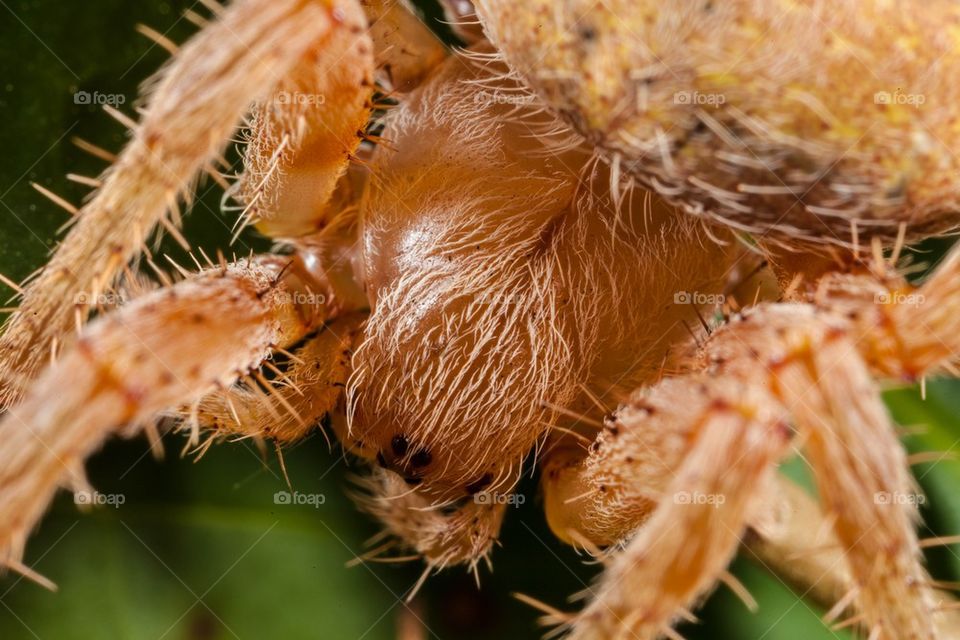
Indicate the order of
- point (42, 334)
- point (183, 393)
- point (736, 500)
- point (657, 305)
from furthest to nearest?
point (657, 305) → point (42, 334) → point (183, 393) → point (736, 500)

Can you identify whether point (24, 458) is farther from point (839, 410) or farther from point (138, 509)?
point (839, 410)

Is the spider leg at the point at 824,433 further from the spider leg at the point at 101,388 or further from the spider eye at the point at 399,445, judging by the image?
the spider leg at the point at 101,388

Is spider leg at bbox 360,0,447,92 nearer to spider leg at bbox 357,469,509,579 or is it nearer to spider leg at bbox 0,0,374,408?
spider leg at bbox 0,0,374,408

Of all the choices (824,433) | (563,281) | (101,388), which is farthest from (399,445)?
(824,433)

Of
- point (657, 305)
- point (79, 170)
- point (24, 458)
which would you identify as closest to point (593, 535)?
point (657, 305)

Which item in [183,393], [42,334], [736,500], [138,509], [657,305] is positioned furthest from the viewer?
[138,509]

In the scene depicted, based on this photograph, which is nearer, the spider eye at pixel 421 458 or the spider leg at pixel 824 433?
the spider leg at pixel 824 433

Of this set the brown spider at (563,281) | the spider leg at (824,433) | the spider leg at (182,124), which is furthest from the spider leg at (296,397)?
the spider leg at (824,433)

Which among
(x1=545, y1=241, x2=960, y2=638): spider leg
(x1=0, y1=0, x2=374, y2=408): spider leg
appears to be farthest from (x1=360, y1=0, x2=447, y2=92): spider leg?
(x1=545, y1=241, x2=960, y2=638): spider leg
